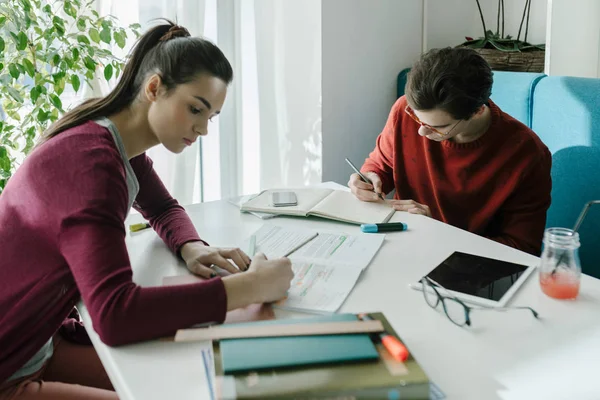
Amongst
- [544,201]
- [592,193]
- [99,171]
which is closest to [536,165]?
[544,201]

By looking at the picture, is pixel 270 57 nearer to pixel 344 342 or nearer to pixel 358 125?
pixel 358 125

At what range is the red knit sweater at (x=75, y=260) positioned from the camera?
32.7 inches

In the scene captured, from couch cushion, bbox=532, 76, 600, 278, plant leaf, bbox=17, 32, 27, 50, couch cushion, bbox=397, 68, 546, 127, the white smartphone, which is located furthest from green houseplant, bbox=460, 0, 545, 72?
plant leaf, bbox=17, 32, 27, 50

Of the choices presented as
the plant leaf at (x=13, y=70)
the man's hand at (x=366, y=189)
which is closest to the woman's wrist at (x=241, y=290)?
the man's hand at (x=366, y=189)

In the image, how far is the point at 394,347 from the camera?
2.35ft

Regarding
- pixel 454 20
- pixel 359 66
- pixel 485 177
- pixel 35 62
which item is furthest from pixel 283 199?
pixel 454 20

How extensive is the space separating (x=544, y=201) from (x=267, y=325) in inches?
41.5

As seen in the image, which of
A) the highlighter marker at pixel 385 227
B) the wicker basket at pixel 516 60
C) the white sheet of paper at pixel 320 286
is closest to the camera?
the white sheet of paper at pixel 320 286

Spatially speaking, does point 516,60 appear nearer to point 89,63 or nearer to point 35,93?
point 89,63

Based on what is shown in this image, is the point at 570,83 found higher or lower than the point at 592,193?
higher

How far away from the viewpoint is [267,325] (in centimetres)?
79

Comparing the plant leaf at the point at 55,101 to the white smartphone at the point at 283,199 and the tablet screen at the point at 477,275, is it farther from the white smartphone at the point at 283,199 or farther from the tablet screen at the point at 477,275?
the tablet screen at the point at 477,275

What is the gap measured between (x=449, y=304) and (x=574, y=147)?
3.85 ft

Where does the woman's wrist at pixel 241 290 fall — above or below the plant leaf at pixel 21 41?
below
